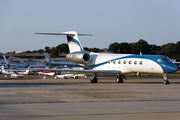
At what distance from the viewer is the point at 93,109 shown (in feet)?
40.1

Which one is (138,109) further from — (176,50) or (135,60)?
(176,50)

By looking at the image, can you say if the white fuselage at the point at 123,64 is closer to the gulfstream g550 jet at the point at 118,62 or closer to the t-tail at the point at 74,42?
the gulfstream g550 jet at the point at 118,62

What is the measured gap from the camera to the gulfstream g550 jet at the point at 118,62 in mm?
29578

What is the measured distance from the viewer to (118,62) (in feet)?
105

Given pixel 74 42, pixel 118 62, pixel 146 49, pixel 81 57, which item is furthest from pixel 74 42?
pixel 146 49

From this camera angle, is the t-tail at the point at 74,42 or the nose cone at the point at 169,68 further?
the t-tail at the point at 74,42

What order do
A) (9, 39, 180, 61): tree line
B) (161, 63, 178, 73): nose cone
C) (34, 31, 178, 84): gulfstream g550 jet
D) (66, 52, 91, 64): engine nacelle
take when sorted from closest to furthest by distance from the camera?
(161, 63, 178, 73): nose cone → (34, 31, 178, 84): gulfstream g550 jet → (66, 52, 91, 64): engine nacelle → (9, 39, 180, 61): tree line

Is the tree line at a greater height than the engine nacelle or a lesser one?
greater

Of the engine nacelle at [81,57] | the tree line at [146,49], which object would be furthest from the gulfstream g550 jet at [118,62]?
the tree line at [146,49]

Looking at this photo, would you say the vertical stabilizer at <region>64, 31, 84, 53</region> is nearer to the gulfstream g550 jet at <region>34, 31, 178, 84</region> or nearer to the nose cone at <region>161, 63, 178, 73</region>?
the gulfstream g550 jet at <region>34, 31, 178, 84</region>

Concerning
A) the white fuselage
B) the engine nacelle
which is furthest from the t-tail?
the white fuselage

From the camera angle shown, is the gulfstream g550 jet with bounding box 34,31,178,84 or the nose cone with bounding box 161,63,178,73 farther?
the gulfstream g550 jet with bounding box 34,31,178,84

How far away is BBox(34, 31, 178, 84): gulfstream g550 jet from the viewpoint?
29.6 meters

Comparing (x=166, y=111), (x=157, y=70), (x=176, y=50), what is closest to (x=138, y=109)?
(x=166, y=111)
